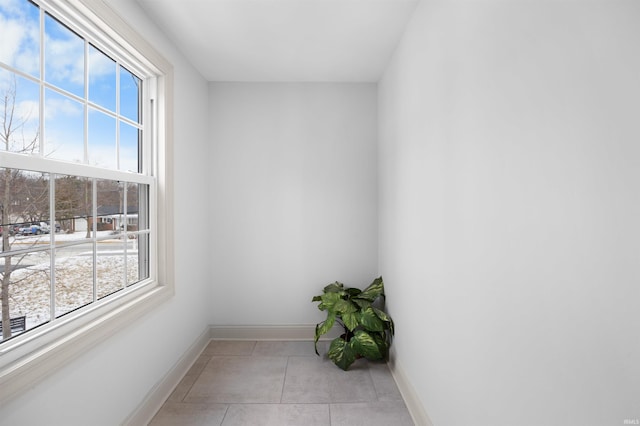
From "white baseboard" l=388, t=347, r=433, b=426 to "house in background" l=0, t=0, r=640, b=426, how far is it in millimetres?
29

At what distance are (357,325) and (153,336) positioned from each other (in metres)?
1.56

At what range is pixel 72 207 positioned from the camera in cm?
171

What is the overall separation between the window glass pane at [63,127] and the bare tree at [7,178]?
0.15 meters

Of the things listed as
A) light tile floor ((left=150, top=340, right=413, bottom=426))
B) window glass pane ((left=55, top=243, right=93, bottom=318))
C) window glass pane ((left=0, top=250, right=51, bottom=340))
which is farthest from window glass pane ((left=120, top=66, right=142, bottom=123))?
light tile floor ((left=150, top=340, right=413, bottom=426))

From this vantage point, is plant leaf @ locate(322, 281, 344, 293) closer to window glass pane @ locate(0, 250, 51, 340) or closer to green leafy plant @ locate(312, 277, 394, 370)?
green leafy plant @ locate(312, 277, 394, 370)

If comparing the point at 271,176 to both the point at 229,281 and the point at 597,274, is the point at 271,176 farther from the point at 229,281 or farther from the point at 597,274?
the point at 597,274

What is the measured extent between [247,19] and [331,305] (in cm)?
230

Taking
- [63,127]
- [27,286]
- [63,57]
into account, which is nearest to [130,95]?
[63,57]

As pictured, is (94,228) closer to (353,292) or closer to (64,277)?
(64,277)

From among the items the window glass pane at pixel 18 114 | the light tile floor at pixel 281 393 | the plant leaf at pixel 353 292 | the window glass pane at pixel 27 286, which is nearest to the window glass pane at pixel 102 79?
the window glass pane at pixel 18 114

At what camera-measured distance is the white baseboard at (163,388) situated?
210 centimetres

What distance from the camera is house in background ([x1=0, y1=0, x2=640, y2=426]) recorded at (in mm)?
829

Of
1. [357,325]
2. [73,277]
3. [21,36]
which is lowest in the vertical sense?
[357,325]

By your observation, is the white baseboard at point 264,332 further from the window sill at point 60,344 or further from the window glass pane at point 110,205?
the window glass pane at point 110,205
